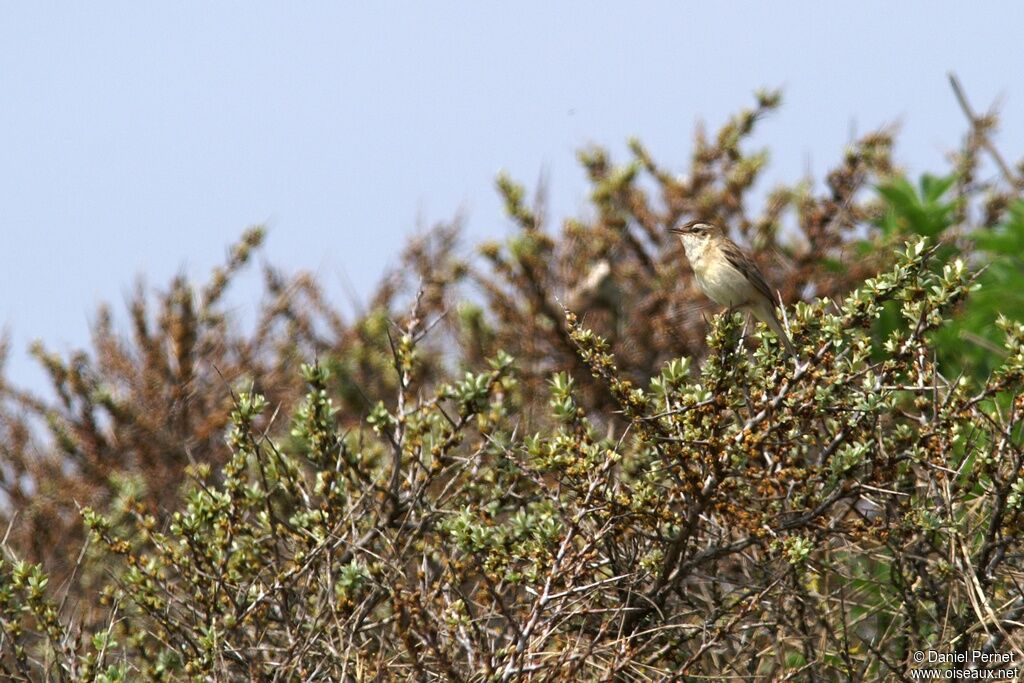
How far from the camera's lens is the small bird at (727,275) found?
269 inches

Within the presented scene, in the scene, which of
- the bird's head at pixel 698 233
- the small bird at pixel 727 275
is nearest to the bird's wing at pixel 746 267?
the small bird at pixel 727 275

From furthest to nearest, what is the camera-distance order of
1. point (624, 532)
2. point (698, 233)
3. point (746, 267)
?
point (698, 233)
point (746, 267)
point (624, 532)

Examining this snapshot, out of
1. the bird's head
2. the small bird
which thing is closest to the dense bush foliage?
the small bird

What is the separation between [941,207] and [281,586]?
5.11 meters

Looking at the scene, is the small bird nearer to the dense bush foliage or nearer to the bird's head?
the bird's head

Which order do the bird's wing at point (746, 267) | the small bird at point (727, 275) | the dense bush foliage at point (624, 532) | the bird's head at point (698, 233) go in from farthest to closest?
1. the bird's head at point (698, 233)
2. the bird's wing at point (746, 267)
3. the small bird at point (727, 275)
4. the dense bush foliage at point (624, 532)

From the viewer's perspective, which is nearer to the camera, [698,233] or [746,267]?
[746,267]

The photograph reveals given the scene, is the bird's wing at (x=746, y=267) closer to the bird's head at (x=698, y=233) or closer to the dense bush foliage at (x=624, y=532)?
the bird's head at (x=698, y=233)

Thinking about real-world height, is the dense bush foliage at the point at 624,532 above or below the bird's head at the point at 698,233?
below

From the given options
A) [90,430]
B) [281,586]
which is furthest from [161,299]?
[281,586]

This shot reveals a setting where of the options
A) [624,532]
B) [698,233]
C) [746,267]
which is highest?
[698,233]

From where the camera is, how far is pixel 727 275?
22.6 feet

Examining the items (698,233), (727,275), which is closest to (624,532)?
(727,275)

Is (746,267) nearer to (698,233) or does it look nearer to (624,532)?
(698,233)
